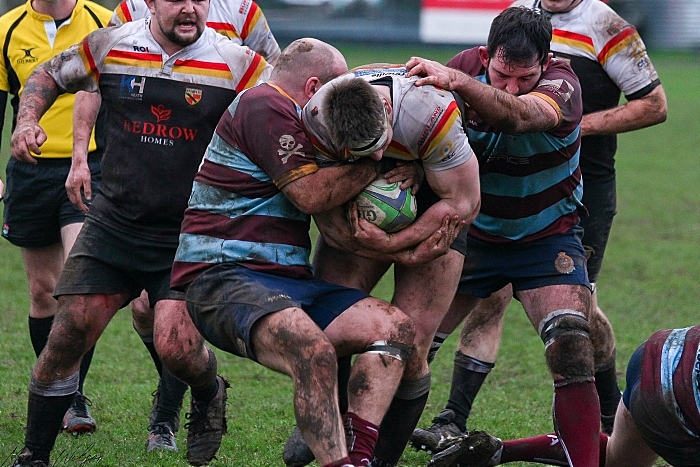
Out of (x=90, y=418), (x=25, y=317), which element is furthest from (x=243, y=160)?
(x=25, y=317)

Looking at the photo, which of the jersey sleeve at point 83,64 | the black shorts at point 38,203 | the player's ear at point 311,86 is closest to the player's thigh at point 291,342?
the player's ear at point 311,86

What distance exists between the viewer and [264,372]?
745cm

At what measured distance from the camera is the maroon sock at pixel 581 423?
4832 mm

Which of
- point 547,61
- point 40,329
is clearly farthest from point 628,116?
point 40,329

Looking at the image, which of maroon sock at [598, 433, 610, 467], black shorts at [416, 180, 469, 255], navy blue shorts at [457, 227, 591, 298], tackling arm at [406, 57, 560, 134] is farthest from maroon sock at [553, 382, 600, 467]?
tackling arm at [406, 57, 560, 134]

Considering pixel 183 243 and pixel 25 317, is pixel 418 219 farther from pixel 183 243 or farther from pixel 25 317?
pixel 25 317

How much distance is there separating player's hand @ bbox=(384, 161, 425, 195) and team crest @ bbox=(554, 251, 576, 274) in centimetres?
96

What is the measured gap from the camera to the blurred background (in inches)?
1070

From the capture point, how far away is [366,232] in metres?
4.31

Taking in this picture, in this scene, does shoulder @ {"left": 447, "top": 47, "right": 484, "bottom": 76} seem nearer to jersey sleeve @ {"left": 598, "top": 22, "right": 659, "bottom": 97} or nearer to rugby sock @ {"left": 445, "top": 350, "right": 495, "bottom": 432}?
jersey sleeve @ {"left": 598, "top": 22, "right": 659, "bottom": 97}

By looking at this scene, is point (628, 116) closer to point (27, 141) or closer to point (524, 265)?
point (524, 265)

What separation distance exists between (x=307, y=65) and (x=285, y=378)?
3.38 metres

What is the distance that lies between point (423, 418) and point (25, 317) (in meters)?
3.54

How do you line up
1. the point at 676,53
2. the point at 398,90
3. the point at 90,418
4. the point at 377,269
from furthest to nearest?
the point at 676,53
the point at 90,418
the point at 377,269
the point at 398,90
